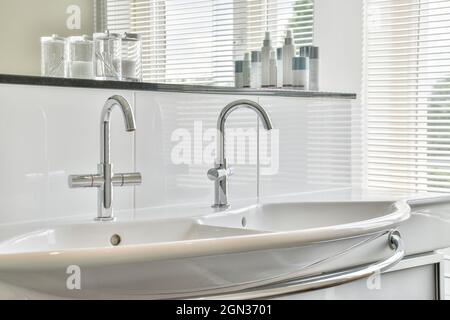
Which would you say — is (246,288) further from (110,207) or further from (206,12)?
(206,12)

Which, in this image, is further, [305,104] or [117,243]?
[305,104]

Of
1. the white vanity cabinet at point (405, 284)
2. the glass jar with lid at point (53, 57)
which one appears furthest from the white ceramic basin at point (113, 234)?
the glass jar with lid at point (53, 57)

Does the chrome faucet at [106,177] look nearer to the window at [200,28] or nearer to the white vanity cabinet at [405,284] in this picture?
the window at [200,28]

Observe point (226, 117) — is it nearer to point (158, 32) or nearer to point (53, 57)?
point (158, 32)

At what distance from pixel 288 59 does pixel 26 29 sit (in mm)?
755

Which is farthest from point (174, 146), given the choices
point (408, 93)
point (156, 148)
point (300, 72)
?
point (408, 93)

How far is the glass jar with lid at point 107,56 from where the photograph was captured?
1538 millimetres

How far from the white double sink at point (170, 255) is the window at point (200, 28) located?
1.50ft

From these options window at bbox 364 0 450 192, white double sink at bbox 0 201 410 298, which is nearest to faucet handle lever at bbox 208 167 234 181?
white double sink at bbox 0 201 410 298

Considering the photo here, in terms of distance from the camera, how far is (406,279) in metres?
1.62

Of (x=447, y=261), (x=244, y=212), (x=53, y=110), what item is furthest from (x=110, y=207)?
(x=447, y=261)

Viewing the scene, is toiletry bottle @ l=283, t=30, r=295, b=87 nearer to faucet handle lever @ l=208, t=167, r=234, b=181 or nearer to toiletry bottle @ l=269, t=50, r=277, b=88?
toiletry bottle @ l=269, t=50, r=277, b=88

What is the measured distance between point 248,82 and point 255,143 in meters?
0.20

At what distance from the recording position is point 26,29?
4.82ft
